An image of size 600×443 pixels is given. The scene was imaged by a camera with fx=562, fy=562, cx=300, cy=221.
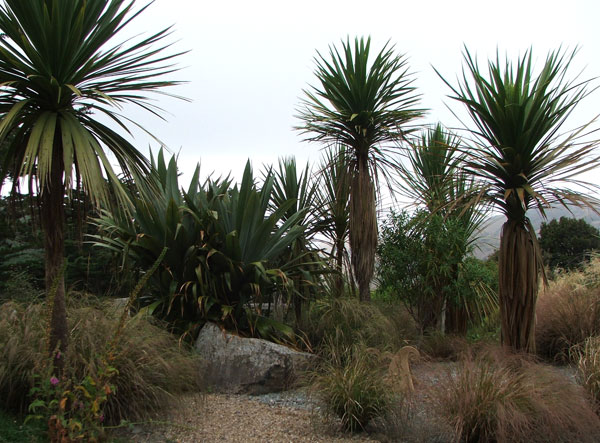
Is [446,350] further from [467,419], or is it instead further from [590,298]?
[467,419]

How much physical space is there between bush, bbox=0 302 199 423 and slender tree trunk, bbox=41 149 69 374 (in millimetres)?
173

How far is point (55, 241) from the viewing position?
15.0ft

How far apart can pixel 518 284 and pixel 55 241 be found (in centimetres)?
516

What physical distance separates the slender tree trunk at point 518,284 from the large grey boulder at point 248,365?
8.31 ft

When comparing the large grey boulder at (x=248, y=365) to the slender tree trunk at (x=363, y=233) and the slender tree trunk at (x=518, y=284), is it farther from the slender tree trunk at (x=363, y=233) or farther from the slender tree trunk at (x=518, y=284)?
the slender tree trunk at (x=363, y=233)

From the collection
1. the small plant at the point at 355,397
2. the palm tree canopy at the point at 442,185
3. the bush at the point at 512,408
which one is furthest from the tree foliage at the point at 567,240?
the small plant at the point at 355,397

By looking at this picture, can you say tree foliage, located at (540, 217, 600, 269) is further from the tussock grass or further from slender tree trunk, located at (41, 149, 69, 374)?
slender tree trunk, located at (41, 149, 69, 374)

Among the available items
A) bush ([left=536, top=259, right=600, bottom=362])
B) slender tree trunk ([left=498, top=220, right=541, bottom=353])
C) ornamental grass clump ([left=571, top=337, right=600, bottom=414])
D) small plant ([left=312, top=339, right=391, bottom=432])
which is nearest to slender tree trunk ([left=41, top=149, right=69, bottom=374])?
small plant ([left=312, top=339, right=391, bottom=432])

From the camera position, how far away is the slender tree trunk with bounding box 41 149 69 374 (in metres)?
4.55

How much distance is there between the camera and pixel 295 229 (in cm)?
791

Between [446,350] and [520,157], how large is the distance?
121 inches

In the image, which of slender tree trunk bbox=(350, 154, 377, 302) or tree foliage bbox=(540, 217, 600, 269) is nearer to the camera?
slender tree trunk bbox=(350, 154, 377, 302)

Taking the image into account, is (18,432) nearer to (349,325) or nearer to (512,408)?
(512,408)

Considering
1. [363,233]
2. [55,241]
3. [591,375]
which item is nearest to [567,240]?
[363,233]
